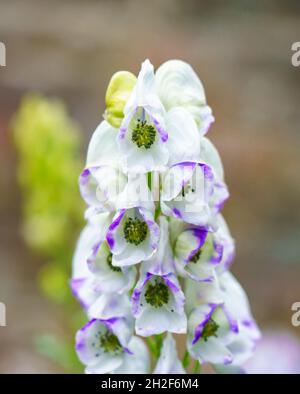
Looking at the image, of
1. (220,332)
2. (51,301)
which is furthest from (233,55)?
(220,332)

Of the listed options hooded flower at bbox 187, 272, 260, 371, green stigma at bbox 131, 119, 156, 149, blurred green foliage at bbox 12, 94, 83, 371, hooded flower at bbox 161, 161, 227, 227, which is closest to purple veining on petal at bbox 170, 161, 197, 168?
hooded flower at bbox 161, 161, 227, 227

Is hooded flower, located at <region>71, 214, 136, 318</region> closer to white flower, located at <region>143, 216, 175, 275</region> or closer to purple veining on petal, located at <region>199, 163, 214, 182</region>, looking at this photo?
white flower, located at <region>143, 216, 175, 275</region>

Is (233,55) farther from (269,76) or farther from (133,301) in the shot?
(133,301)

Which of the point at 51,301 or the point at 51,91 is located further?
the point at 51,91

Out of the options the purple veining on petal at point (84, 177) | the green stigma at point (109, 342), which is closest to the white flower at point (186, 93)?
the purple veining on petal at point (84, 177)

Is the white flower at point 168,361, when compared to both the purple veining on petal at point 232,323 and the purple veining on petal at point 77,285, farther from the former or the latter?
the purple veining on petal at point 77,285

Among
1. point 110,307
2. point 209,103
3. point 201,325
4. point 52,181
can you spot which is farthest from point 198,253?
point 209,103

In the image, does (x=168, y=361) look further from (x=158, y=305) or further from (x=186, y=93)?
(x=186, y=93)
